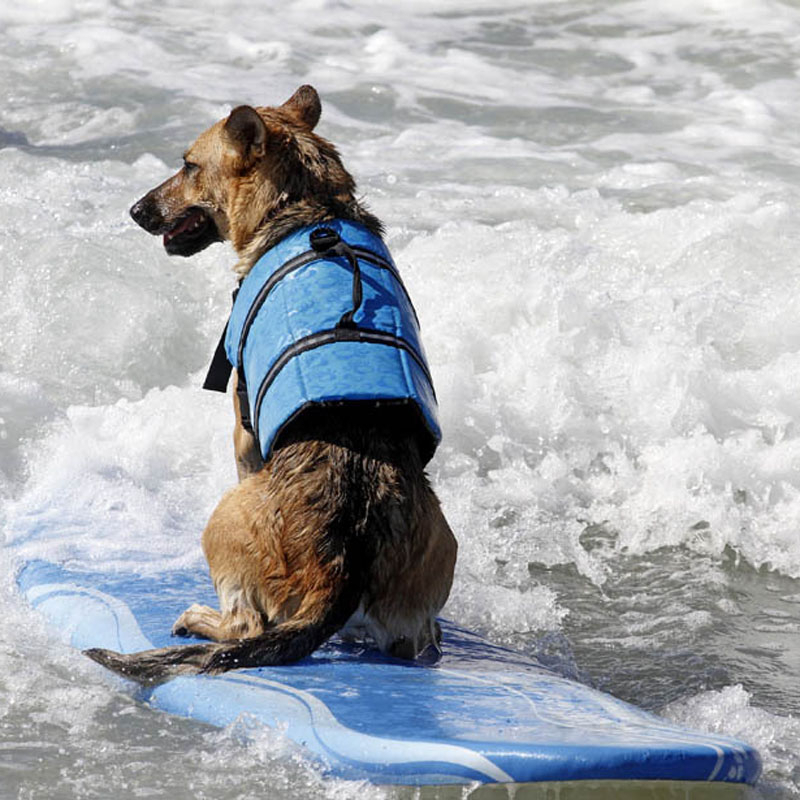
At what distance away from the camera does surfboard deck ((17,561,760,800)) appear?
2928mm

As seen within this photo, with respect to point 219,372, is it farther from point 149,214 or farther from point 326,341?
point 326,341

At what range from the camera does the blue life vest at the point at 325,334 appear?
3684 mm

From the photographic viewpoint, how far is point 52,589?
14.4ft

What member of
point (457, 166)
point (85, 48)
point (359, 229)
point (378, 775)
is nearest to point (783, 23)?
point (457, 166)

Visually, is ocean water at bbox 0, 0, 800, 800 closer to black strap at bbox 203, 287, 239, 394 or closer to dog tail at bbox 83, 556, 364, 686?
dog tail at bbox 83, 556, 364, 686

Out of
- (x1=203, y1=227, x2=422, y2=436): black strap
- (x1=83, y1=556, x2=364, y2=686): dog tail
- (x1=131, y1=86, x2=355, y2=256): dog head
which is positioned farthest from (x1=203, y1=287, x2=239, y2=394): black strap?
(x1=83, y1=556, x2=364, y2=686): dog tail

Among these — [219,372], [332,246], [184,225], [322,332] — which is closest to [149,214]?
[184,225]

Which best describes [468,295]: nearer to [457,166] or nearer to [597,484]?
[597,484]

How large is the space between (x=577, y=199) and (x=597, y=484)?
12.8 feet

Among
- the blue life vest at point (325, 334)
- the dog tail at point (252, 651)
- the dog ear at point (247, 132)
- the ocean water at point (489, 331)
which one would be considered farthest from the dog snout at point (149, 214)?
the dog tail at point (252, 651)

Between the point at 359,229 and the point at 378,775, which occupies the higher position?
the point at 359,229

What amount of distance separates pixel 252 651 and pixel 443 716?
0.59m

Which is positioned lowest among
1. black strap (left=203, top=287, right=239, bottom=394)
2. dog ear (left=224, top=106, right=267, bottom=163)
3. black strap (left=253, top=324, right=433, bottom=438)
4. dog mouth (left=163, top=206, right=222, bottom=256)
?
black strap (left=203, top=287, right=239, bottom=394)

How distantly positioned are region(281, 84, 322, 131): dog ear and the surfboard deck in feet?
5.46
